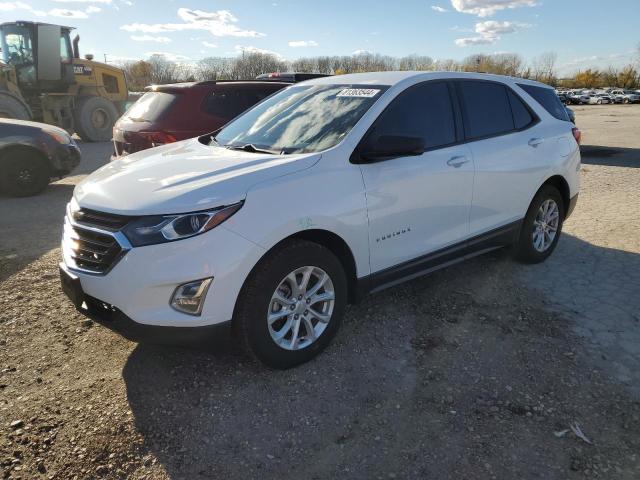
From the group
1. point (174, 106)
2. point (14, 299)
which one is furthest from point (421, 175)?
point (174, 106)

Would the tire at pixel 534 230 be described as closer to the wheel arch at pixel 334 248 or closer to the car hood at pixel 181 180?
the wheel arch at pixel 334 248

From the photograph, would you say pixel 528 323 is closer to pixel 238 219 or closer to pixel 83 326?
pixel 238 219

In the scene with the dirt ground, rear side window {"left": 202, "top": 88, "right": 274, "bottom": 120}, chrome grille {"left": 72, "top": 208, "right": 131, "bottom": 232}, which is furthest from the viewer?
rear side window {"left": 202, "top": 88, "right": 274, "bottom": 120}

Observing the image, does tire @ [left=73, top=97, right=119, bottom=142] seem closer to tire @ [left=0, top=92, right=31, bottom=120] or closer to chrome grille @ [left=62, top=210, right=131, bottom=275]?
tire @ [left=0, top=92, right=31, bottom=120]

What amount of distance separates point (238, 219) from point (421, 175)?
151 centimetres

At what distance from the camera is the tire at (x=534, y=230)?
480 cm

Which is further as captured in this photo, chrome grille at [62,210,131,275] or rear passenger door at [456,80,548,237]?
rear passenger door at [456,80,548,237]

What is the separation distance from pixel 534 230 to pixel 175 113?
4.53 metres

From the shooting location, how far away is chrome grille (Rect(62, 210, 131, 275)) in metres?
2.75

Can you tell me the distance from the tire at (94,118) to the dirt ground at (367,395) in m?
13.3

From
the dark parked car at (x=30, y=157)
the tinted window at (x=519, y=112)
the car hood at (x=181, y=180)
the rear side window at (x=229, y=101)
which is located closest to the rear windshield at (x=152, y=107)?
the rear side window at (x=229, y=101)

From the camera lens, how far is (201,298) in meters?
2.71

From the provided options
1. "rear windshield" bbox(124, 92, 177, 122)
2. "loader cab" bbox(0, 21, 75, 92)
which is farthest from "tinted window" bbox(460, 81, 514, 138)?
"loader cab" bbox(0, 21, 75, 92)

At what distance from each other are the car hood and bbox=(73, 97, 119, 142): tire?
14265 mm
